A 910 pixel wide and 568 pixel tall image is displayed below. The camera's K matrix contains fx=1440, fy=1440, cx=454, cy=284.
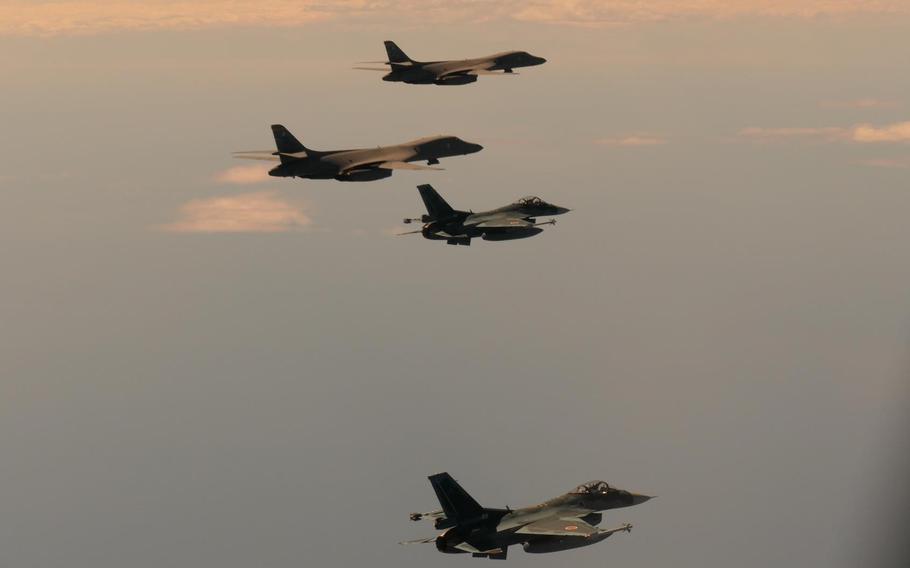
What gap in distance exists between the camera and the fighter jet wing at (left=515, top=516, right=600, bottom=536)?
109 meters

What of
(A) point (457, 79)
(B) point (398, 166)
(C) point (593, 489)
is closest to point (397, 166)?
(B) point (398, 166)

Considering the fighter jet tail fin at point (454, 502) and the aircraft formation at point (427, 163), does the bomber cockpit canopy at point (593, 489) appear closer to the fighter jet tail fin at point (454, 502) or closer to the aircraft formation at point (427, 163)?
the fighter jet tail fin at point (454, 502)

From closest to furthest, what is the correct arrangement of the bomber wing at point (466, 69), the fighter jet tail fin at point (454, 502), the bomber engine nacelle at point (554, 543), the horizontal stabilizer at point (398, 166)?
the bomber engine nacelle at point (554, 543)
the fighter jet tail fin at point (454, 502)
the horizontal stabilizer at point (398, 166)
the bomber wing at point (466, 69)

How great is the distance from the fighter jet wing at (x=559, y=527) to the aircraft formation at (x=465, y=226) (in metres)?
0.08

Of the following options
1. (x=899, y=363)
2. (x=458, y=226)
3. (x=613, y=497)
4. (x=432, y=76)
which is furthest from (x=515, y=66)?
(x=899, y=363)

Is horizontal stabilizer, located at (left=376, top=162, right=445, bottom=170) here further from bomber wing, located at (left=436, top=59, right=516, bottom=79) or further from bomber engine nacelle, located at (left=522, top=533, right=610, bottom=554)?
bomber engine nacelle, located at (left=522, top=533, right=610, bottom=554)

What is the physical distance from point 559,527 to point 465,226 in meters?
39.5

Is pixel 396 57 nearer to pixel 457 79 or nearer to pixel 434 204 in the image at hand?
pixel 457 79

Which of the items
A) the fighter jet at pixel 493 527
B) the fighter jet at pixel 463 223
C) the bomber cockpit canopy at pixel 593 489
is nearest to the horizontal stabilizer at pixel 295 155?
the fighter jet at pixel 463 223

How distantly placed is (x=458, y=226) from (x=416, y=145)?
10.4 meters

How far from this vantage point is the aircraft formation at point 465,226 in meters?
112

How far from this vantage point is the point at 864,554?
5628cm

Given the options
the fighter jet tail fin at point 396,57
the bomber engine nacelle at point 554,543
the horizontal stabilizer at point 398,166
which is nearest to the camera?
the bomber engine nacelle at point 554,543

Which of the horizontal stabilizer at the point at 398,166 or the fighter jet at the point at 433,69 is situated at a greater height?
the fighter jet at the point at 433,69
